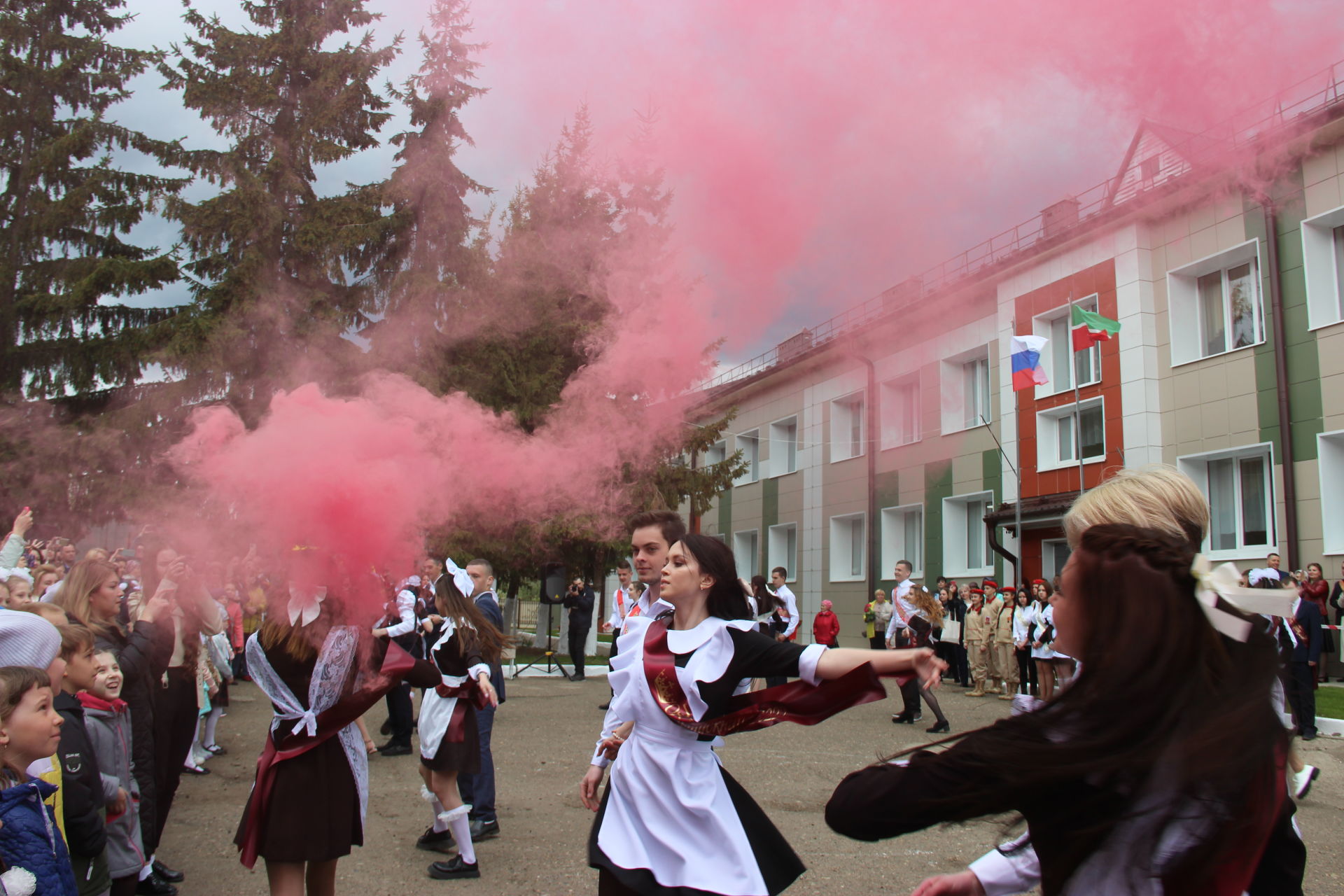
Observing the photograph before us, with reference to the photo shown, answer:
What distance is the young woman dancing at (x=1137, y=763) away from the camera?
4.22 feet

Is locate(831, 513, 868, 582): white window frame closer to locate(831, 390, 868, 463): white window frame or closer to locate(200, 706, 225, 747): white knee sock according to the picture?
locate(831, 390, 868, 463): white window frame

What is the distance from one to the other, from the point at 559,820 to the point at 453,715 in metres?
1.45

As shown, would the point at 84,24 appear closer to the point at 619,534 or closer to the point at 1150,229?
the point at 619,534

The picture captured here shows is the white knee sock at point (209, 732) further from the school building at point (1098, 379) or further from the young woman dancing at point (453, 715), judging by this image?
the school building at point (1098, 379)

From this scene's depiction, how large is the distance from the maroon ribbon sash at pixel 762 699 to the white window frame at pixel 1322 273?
46.6 ft

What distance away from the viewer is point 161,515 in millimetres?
7168

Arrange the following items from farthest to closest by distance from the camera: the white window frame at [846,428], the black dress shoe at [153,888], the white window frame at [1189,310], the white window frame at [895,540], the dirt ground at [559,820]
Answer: the white window frame at [846,428] < the white window frame at [895,540] < the white window frame at [1189,310] < the dirt ground at [559,820] < the black dress shoe at [153,888]

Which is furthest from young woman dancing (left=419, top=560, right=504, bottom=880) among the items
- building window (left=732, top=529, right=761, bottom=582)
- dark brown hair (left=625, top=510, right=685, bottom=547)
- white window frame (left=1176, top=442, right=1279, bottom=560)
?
building window (left=732, top=529, right=761, bottom=582)

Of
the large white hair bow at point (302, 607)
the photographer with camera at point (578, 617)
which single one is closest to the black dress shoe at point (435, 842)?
the large white hair bow at point (302, 607)

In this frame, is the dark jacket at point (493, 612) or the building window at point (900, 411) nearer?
the dark jacket at point (493, 612)

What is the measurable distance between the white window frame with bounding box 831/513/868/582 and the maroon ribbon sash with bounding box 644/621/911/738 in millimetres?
20656

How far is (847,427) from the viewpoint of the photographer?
23.0m

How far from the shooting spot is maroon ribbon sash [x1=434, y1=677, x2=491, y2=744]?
558 cm

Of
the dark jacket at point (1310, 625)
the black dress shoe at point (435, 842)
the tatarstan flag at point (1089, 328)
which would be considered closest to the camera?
the black dress shoe at point (435, 842)
